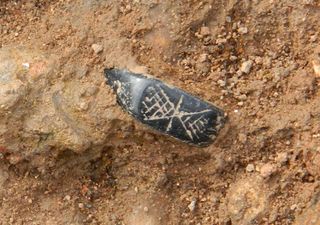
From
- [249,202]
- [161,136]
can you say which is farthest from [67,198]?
[249,202]

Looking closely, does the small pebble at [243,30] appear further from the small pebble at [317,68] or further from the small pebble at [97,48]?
the small pebble at [97,48]

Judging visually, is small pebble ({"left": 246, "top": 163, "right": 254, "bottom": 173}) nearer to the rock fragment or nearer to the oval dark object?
the rock fragment

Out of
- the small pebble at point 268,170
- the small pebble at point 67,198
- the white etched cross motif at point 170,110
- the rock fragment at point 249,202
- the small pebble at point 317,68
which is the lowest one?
the small pebble at point 67,198

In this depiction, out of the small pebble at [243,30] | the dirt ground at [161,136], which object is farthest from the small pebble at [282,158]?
the small pebble at [243,30]

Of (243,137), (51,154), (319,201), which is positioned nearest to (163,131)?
(243,137)

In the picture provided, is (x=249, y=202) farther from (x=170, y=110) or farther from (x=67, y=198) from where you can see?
(x=67, y=198)

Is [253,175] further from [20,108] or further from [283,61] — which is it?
[20,108]

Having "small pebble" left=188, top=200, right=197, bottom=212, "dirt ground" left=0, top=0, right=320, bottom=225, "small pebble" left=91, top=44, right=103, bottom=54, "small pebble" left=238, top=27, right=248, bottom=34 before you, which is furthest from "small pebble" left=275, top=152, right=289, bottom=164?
"small pebble" left=91, top=44, right=103, bottom=54

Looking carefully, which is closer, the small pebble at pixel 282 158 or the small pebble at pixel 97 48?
the small pebble at pixel 282 158
